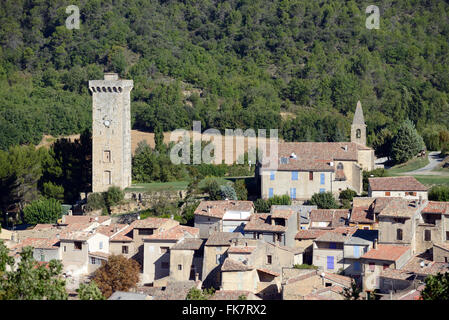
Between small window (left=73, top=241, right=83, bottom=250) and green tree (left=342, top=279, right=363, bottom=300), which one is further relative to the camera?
small window (left=73, top=241, right=83, bottom=250)

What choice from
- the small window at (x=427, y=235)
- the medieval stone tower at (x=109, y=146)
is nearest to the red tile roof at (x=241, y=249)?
the small window at (x=427, y=235)

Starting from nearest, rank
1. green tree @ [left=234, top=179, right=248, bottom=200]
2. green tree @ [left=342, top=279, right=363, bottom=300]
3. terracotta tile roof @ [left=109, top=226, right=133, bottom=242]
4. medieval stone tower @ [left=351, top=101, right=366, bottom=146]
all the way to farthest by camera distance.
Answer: green tree @ [left=342, top=279, right=363, bottom=300], terracotta tile roof @ [left=109, top=226, right=133, bottom=242], green tree @ [left=234, top=179, right=248, bottom=200], medieval stone tower @ [left=351, top=101, right=366, bottom=146]

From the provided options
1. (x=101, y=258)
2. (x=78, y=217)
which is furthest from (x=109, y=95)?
(x=101, y=258)

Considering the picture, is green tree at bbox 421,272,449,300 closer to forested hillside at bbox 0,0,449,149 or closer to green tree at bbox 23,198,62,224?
green tree at bbox 23,198,62,224

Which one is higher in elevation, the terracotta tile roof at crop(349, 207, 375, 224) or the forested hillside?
the forested hillside

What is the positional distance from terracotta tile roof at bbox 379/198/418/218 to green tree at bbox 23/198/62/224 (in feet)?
55.2

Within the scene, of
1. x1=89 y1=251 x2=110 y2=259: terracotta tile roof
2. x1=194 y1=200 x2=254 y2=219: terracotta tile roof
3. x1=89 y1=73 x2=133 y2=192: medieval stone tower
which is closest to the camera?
x1=89 y1=251 x2=110 y2=259: terracotta tile roof

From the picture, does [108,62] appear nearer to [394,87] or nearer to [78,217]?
[394,87]

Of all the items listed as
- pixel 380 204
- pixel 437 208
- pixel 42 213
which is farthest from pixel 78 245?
pixel 437 208

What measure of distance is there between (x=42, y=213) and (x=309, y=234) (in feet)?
46.7

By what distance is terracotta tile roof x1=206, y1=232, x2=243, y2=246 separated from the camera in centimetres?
3603

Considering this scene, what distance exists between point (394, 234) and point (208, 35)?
193ft

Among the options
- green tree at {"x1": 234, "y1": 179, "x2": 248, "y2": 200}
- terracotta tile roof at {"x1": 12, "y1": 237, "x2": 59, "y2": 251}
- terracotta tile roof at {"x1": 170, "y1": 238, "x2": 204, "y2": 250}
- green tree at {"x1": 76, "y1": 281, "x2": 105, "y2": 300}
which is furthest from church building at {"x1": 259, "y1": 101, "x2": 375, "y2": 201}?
green tree at {"x1": 76, "y1": 281, "x2": 105, "y2": 300}

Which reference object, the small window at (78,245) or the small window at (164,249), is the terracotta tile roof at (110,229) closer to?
the small window at (78,245)
